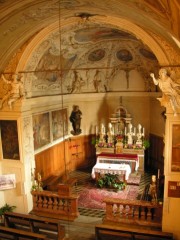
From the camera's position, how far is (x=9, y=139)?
9.61 m

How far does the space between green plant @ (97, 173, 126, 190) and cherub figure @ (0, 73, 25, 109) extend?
5752mm

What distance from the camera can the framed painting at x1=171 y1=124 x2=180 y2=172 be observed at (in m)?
7.55

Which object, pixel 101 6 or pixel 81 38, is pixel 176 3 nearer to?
pixel 101 6

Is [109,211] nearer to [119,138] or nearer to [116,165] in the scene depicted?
[116,165]

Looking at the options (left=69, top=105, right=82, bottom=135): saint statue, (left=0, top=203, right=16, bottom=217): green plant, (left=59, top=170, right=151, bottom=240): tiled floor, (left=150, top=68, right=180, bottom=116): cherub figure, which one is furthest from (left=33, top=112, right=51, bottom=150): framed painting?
(left=150, top=68, right=180, bottom=116): cherub figure

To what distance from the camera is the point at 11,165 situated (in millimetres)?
9773

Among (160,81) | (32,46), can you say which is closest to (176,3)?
(160,81)

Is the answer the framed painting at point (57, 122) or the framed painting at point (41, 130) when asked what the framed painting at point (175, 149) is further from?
the framed painting at point (57, 122)

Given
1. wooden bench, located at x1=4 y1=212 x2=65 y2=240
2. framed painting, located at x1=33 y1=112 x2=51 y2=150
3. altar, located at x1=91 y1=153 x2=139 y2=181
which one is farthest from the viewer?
altar, located at x1=91 y1=153 x2=139 y2=181

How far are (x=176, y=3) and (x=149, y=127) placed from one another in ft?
40.3

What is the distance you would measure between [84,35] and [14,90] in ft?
12.4

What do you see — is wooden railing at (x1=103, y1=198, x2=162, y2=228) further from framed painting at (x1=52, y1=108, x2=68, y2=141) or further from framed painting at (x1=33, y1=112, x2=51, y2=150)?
framed painting at (x1=52, y1=108, x2=68, y2=141)

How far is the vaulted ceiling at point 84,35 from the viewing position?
5.18 metres

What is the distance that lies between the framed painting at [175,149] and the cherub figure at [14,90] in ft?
18.5
